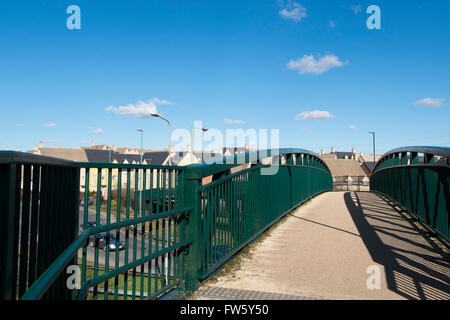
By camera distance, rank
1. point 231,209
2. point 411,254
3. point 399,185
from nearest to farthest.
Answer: point 231,209
point 411,254
point 399,185

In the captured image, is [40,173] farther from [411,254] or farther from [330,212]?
[330,212]

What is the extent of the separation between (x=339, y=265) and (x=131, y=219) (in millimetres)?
3960

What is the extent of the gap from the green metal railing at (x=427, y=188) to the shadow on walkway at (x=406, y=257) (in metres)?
0.43

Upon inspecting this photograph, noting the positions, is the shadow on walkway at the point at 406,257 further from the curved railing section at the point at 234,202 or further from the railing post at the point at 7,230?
the railing post at the point at 7,230

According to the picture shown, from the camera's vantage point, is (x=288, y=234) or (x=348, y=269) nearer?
(x=348, y=269)

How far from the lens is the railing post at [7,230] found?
144 cm

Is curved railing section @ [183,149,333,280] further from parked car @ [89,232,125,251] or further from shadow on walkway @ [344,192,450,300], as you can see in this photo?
shadow on walkway @ [344,192,450,300]

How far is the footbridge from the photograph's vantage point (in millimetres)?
1859

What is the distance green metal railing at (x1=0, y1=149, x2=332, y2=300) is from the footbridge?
0.5 inches

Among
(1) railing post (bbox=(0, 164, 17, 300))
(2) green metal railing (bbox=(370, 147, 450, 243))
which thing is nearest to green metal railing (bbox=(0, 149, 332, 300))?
(1) railing post (bbox=(0, 164, 17, 300))

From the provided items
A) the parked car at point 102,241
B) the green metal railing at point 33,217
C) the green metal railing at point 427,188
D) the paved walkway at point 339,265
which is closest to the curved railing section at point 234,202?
the paved walkway at point 339,265
